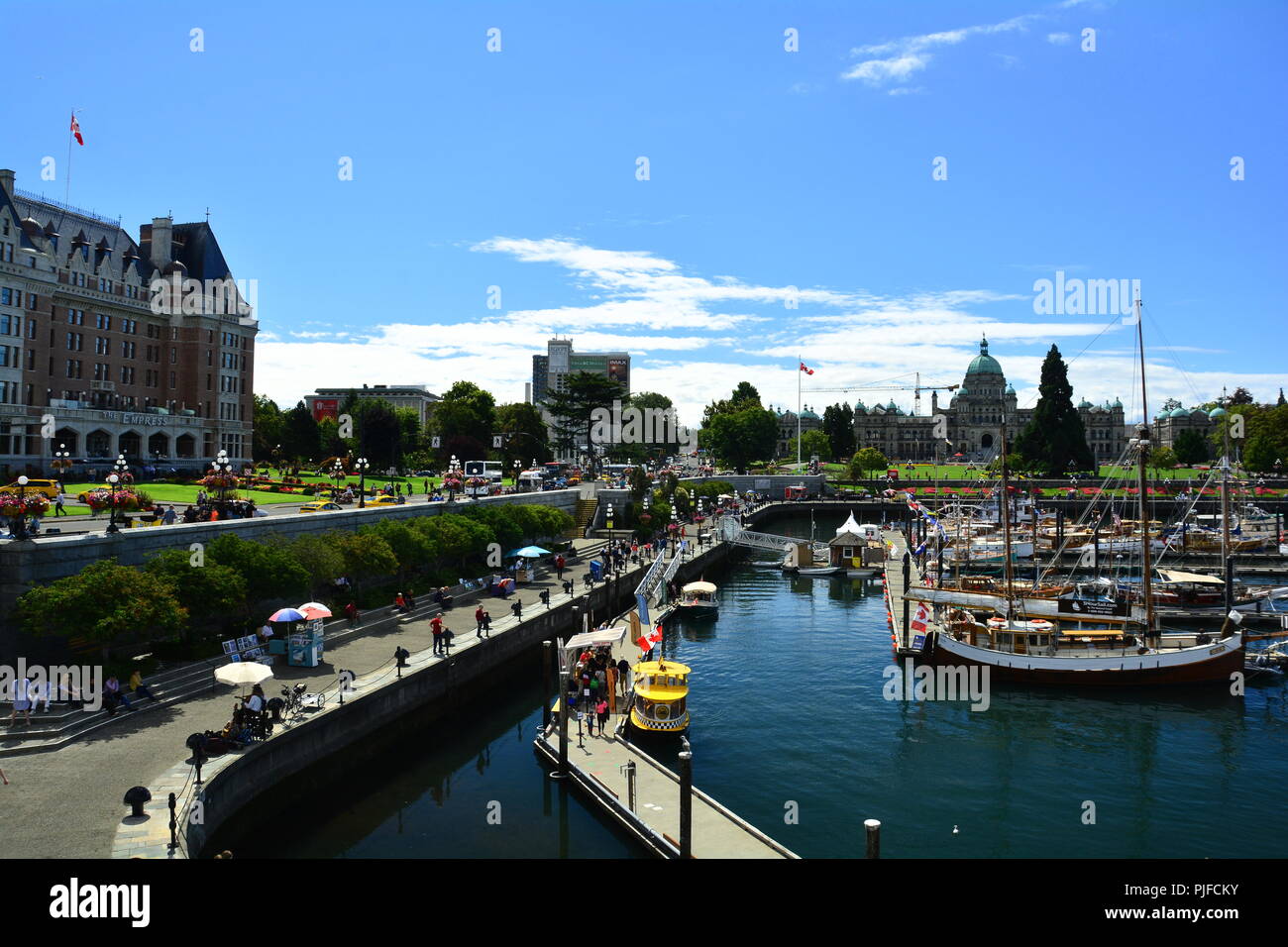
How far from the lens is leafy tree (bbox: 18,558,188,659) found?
25234 millimetres

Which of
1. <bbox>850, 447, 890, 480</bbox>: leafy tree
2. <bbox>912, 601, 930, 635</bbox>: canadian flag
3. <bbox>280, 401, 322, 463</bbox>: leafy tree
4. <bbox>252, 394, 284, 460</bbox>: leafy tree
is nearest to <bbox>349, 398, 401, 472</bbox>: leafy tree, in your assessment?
<bbox>280, 401, 322, 463</bbox>: leafy tree

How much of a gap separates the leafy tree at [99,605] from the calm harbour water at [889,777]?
786 centimetres

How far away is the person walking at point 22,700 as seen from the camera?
899 inches

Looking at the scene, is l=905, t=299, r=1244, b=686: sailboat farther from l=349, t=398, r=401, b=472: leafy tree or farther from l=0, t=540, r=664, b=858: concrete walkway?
l=349, t=398, r=401, b=472: leafy tree

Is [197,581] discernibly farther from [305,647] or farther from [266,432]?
[266,432]

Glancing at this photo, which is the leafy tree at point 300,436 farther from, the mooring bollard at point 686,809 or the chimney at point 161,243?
the mooring bollard at point 686,809

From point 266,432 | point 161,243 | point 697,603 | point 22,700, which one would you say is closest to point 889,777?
point 22,700

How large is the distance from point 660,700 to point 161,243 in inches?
2955

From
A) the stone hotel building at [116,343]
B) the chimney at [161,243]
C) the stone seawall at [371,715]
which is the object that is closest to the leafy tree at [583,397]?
the stone hotel building at [116,343]

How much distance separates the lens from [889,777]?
93.2ft

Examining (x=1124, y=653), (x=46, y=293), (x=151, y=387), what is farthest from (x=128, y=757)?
(x=151, y=387)

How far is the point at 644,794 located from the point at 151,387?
73.8 m
